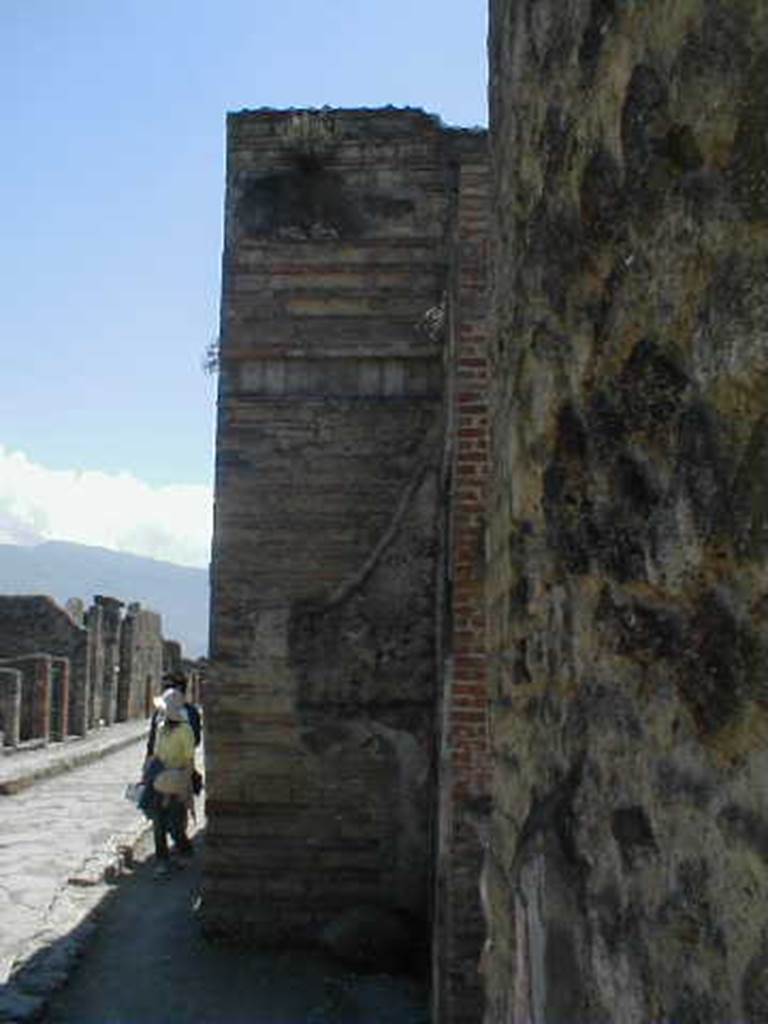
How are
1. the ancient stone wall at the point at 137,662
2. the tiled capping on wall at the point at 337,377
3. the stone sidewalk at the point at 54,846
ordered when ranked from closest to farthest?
the stone sidewalk at the point at 54,846 → the tiled capping on wall at the point at 337,377 → the ancient stone wall at the point at 137,662

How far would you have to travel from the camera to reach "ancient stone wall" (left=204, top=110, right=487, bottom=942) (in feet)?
24.5

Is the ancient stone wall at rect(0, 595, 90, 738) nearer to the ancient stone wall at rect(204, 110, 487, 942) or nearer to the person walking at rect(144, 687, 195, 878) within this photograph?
the person walking at rect(144, 687, 195, 878)

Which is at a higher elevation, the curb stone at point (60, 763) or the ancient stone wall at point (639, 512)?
the ancient stone wall at point (639, 512)

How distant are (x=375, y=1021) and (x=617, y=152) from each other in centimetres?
535

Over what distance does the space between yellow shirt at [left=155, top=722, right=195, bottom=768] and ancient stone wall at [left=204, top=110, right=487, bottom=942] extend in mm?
1868

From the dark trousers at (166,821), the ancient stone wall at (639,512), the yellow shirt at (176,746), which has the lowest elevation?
the dark trousers at (166,821)

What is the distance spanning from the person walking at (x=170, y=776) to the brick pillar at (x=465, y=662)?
4.02 metres

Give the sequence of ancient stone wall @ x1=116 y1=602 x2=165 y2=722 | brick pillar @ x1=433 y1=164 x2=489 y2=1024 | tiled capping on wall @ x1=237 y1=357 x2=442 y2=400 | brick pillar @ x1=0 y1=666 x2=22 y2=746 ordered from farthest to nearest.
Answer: ancient stone wall @ x1=116 y1=602 x2=165 y2=722 → brick pillar @ x1=0 y1=666 x2=22 y2=746 → tiled capping on wall @ x1=237 y1=357 x2=442 y2=400 → brick pillar @ x1=433 y1=164 x2=489 y2=1024

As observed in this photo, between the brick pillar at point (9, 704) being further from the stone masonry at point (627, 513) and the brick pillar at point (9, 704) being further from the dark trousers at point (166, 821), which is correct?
the stone masonry at point (627, 513)

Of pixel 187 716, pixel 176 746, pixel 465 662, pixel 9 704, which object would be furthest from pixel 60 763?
pixel 465 662

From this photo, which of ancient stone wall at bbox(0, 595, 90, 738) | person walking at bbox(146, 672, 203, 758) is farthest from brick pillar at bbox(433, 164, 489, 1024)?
ancient stone wall at bbox(0, 595, 90, 738)

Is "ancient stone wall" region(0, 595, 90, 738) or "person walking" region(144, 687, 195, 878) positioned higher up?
"ancient stone wall" region(0, 595, 90, 738)

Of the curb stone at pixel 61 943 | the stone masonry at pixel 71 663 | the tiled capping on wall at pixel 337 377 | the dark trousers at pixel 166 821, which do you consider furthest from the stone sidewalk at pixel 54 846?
the tiled capping on wall at pixel 337 377

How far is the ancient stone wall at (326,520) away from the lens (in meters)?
7.48
